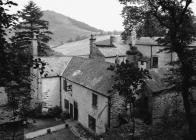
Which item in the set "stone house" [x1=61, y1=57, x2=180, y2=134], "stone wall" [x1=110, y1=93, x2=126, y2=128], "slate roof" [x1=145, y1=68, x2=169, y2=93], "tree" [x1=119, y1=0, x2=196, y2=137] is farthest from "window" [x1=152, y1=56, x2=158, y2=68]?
"tree" [x1=119, y1=0, x2=196, y2=137]

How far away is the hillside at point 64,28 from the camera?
117094 mm

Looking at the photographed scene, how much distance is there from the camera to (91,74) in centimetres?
2383

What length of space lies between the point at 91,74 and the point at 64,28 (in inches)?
4410

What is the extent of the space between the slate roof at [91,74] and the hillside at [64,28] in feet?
271

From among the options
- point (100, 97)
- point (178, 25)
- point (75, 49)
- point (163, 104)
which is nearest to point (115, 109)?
point (100, 97)

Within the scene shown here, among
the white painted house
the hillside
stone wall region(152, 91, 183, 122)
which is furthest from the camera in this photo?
the hillside

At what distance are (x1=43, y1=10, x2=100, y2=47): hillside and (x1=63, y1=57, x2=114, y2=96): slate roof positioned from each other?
8245 centimetres

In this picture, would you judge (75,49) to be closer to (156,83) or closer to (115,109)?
(156,83)

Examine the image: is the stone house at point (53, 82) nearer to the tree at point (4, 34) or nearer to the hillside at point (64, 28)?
the tree at point (4, 34)

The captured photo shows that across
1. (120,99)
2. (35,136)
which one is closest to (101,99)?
(120,99)

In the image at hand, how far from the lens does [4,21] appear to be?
539 cm

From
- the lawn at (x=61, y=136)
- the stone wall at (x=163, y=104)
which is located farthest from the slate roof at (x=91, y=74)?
the lawn at (x=61, y=136)

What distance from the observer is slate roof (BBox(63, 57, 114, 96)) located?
2009 cm

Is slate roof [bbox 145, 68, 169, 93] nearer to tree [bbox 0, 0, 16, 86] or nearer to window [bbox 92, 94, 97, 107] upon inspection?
window [bbox 92, 94, 97, 107]
